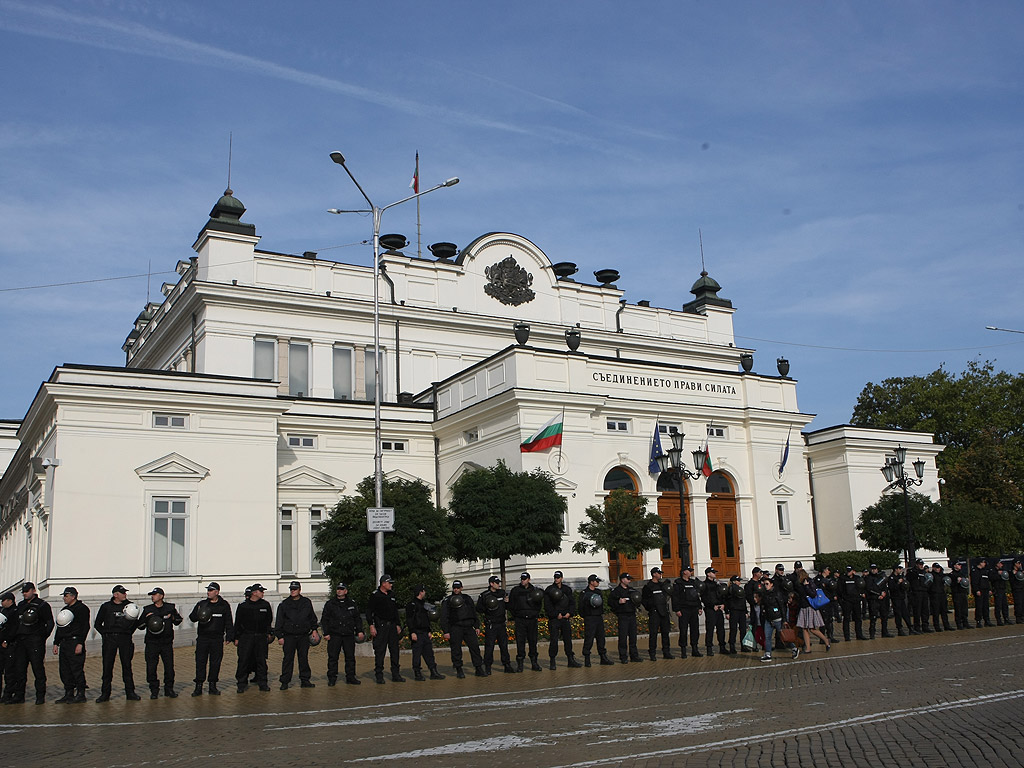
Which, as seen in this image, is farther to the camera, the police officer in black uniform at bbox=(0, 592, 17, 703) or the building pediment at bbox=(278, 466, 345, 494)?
the building pediment at bbox=(278, 466, 345, 494)

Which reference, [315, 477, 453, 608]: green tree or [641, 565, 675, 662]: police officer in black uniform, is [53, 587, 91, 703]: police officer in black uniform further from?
[641, 565, 675, 662]: police officer in black uniform

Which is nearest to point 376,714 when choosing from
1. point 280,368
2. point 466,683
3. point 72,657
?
point 466,683

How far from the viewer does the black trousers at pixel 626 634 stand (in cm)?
2045

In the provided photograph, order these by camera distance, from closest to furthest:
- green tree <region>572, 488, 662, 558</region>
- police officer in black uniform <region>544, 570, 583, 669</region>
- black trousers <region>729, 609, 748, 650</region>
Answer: police officer in black uniform <region>544, 570, 583, 669</region> < black trousers <region>729, 609, 748, 650</region> < green tree <region>572, 488, 662, 558</region>

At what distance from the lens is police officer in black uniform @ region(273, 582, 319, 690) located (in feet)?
57.5

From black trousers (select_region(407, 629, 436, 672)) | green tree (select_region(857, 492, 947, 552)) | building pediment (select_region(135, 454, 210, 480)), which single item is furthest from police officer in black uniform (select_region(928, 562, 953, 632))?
building pediment (select_region(135, 454, 210, 480))

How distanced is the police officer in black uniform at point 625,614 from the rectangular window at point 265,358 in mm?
23547

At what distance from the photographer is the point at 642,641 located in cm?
2509

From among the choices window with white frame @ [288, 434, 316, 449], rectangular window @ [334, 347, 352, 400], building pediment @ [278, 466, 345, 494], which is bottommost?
building pediment @ [278, 466, 345, 494]

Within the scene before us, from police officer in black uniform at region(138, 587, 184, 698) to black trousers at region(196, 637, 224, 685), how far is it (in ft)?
1.50

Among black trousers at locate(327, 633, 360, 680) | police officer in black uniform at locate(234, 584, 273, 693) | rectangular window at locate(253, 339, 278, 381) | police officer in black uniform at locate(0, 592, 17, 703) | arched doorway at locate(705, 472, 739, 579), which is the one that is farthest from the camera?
rectangular window at locate(253, 339, 278, 381)

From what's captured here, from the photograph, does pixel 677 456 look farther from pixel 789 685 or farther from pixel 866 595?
pixel 789 685

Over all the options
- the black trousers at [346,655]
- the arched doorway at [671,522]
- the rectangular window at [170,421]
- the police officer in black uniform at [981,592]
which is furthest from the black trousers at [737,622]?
the rectangular window at [170,421]

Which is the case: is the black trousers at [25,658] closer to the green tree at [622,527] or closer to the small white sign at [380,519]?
the small white sign at [380,519]
